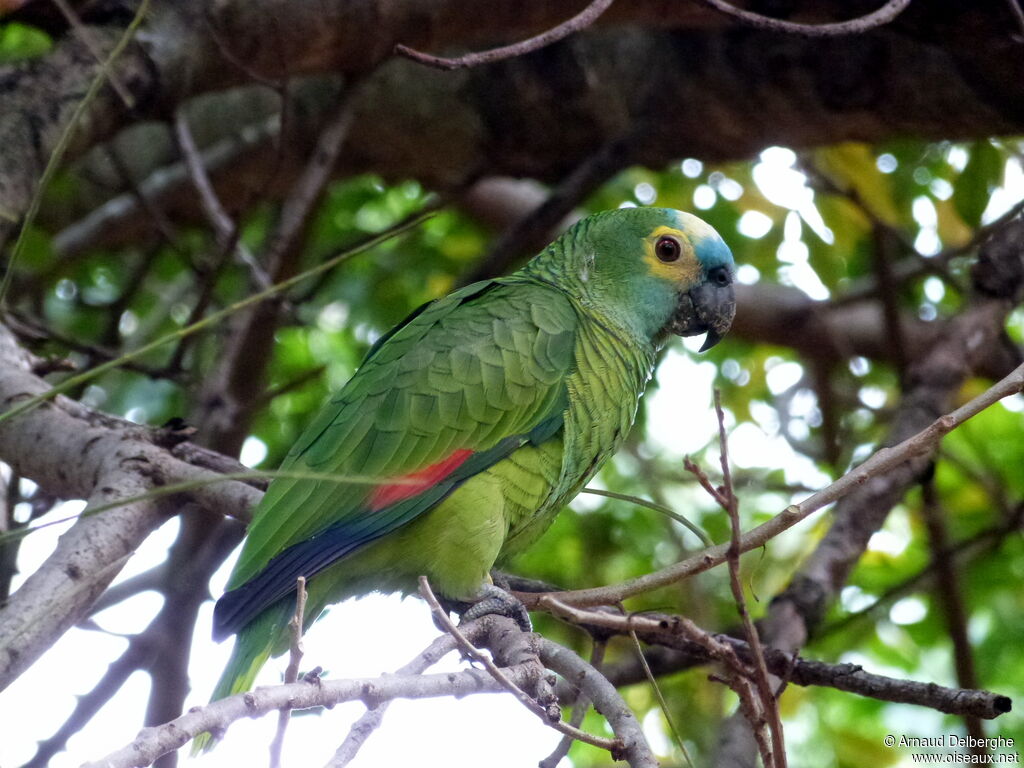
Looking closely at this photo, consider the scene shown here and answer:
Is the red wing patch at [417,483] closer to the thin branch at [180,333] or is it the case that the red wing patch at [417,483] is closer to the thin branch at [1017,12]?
the thin branch at [180,333]

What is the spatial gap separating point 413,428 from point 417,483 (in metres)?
0.17

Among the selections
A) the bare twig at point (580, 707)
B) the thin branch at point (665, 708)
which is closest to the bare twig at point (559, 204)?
the bare twig at point (580, 707)

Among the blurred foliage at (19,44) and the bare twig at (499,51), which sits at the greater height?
the blurred foliage at (19,44)

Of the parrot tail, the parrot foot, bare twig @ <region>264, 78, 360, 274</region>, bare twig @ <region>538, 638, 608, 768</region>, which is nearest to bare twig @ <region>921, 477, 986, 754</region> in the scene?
bare twig @ <region>538, 638, 608, 768</region>

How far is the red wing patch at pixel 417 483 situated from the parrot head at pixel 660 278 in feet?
2.27

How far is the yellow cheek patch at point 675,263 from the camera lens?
3.06 meters

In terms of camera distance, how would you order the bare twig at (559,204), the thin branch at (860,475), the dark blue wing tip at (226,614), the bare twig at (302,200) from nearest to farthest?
the thin branch at (860,475) → the dark blue wing tip at (226,614) → the bare twig at (302,200) → the bare twig at (559,204)

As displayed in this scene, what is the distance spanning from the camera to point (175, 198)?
15.1ft

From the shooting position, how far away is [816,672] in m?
2.19

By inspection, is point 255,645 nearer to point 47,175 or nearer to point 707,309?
point 47,175

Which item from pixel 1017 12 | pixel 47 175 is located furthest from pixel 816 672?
pixel 1017 12

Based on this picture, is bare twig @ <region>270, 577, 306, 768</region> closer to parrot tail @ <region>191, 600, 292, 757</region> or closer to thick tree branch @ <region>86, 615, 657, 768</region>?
thick tree branch @ <region>86, 615, 657, 768</region>

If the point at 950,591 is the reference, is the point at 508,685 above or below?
below

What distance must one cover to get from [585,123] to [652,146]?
0.29 m
